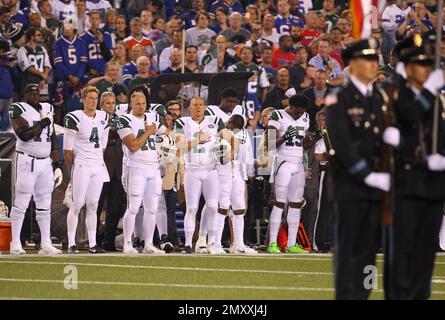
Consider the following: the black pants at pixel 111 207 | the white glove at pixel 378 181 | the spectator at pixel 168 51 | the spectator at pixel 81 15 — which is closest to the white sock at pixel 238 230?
the black pants at pixel 111 207

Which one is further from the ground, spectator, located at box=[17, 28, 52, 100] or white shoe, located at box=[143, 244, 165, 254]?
spectator, located at box=[17, 28, 52, 100]

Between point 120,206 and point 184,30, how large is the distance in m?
4.48

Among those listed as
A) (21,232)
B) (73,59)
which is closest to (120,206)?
(21,232)

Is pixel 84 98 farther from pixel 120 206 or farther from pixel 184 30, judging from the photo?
pixel 184 30

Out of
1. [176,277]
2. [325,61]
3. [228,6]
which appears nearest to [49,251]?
[176,277]

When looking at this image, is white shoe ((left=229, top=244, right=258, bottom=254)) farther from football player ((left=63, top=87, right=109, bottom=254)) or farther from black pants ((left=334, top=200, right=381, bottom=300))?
black pants ((left=334, top=200, right=381, bottom=300))

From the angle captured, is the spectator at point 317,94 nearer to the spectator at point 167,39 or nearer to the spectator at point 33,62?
the spectator at point 167,39

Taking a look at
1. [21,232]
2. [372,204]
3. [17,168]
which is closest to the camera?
[372,204]

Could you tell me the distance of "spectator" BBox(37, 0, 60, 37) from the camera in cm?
2059

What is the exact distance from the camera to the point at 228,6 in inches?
890

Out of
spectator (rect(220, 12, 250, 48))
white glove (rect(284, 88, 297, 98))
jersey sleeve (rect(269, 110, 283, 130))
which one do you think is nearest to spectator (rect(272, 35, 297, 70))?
spectator (rect(220, 12, 250, 48))

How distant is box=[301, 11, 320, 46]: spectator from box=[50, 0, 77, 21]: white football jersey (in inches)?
154

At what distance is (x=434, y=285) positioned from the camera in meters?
11.9

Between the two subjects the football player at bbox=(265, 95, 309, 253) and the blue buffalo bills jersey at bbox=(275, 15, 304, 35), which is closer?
the football player at bbox=(265, 95, 309, 253)
